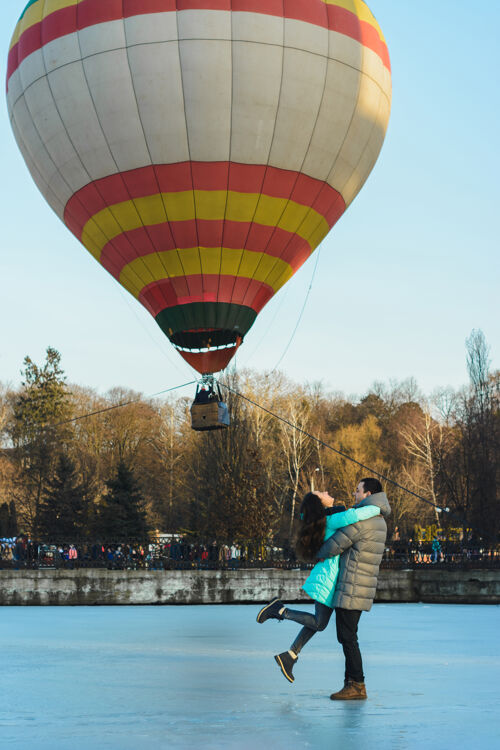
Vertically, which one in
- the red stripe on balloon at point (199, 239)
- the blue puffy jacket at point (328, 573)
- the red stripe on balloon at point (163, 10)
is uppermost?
the red stripe on balloon at point (163, 10)

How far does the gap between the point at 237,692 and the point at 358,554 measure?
1.33 m

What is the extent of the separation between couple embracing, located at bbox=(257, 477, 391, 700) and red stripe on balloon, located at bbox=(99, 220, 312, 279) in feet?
46.0

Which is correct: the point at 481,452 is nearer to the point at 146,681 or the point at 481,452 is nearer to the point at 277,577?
the point at 277,577

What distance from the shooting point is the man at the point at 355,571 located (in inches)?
259

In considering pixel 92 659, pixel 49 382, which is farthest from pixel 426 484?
pixel 92 659

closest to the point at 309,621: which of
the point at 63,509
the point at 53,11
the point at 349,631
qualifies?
the point at 349,631

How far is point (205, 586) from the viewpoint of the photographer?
23.8 metres

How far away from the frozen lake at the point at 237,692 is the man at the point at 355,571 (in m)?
0.29

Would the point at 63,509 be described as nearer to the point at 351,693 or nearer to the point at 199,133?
the point at 199,133

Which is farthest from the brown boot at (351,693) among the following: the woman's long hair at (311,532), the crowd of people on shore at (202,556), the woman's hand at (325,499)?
the crowd of people on shore at (202,556)

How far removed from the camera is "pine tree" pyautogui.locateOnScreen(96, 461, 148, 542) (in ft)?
130

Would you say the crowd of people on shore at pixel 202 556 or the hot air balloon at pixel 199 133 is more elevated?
the hot air balloon at pixel 199 133

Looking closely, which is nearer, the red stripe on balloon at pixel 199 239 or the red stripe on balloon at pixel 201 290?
the red stripe on balloon at pixel 199 239

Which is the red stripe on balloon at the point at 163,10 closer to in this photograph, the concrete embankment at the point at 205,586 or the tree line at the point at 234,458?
the concrete embankment at the point at 205,586
